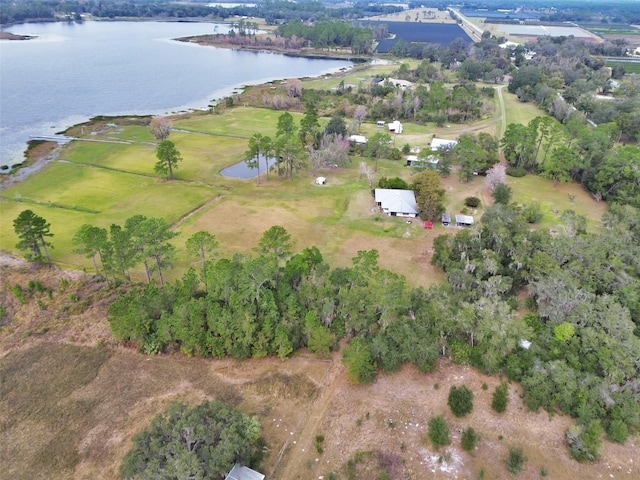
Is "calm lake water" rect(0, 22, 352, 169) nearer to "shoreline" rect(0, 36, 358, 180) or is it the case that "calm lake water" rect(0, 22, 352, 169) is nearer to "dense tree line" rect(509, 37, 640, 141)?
"shoreline" rect(0, 36, 358, 180)

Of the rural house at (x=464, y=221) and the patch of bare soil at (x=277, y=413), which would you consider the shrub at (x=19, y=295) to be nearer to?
the patch of bare soil at (x=277, y=413)

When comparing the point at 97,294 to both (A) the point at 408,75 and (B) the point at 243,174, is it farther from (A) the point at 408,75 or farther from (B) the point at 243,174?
(A) the point at 408,75

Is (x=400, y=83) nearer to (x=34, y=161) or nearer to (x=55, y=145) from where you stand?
(x=55, y=145)

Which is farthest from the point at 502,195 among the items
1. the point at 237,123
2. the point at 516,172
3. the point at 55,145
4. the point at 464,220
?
the point at 55,145

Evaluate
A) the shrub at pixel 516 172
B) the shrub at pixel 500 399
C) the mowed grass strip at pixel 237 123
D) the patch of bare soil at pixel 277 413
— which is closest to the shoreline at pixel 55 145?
the mowed grass strip at pixel 237 123

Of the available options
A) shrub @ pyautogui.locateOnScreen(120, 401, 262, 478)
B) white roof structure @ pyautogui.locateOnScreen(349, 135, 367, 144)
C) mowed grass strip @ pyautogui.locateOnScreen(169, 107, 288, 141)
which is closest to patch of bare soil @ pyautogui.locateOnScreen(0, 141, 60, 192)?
mowed grass strip @ pyautogui.locateOnScreen(169, 107, 288, 141)
